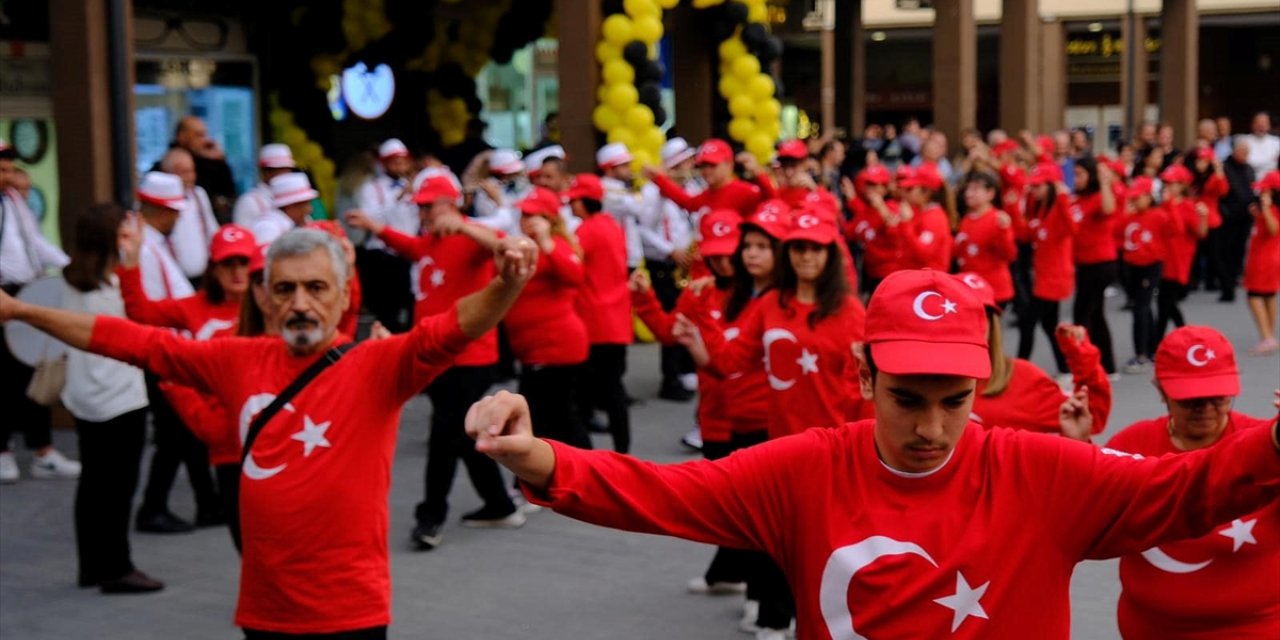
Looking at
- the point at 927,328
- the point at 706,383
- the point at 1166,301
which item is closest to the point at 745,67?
the point at 1166,301

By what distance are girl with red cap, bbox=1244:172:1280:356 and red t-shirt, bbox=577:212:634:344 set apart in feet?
22.6

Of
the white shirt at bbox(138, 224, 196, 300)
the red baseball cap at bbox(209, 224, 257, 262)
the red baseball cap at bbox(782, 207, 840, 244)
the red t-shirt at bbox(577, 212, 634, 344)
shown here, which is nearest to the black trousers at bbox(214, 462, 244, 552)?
the red baseball cap at bbox(209, 224, 257, 262)

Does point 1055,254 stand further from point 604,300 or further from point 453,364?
point 453,364

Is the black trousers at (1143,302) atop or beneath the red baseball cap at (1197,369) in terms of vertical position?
beneath

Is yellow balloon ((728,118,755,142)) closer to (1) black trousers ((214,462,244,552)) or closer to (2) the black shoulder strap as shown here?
(1) black trousers ((214,462,244,552))

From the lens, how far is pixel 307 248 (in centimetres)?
466

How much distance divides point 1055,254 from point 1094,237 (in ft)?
1.85

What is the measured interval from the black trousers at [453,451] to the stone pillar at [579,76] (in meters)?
5.51

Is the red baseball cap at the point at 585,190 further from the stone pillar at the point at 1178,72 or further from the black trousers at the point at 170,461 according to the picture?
the stone pillar at the point at 1178,72

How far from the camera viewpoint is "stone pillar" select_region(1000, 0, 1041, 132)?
22.5 m

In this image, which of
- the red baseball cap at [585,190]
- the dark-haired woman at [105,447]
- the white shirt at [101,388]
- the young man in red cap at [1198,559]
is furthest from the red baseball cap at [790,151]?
the young man in red cap at [1198,559]

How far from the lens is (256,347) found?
190 inches

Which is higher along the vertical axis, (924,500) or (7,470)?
(924,500)

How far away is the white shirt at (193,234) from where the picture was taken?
10.4 m
